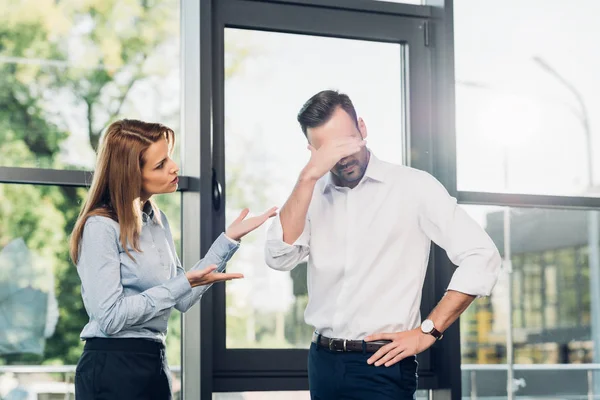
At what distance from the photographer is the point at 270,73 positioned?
10.3 feet

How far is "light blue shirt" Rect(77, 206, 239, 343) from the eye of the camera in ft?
7.01

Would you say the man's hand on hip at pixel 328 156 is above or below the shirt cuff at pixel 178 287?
above

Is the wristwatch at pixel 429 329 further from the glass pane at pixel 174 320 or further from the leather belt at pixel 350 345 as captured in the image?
the glass pane at pixel 174 320

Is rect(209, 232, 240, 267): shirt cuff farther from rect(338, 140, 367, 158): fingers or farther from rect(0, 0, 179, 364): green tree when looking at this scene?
rect(0, 0, 179, 364): green tree

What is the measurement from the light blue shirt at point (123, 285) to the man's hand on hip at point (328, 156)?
1.41ft

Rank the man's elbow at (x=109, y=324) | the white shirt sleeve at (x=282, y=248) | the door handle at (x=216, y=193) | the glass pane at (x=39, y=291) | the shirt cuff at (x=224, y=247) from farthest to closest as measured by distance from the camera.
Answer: the door handle at (x=216, y=193) → the glass pane at (x=39, y=291) → the shirt cuff at (x=224, y=247) → the white shirt sleeve at (x=282, y=248) → the man's elbow at (x=109, y=324)

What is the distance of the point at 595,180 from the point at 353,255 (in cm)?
157

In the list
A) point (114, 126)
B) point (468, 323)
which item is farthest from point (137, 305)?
Result: point (468, 323)

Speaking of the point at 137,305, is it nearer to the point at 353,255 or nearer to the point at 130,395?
the point at 130,395

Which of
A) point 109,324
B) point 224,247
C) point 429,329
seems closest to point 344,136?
point 224,247

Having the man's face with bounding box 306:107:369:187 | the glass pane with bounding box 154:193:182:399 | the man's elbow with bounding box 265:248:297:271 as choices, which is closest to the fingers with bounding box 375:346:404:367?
the man's elbow with bounding box 265:248:297:271

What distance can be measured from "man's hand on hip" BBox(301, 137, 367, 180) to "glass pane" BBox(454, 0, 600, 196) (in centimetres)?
114

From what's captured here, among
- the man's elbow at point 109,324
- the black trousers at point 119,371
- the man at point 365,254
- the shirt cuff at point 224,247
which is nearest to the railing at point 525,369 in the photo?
the man at point 365,254

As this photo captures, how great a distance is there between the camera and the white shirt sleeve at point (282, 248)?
2336mm
